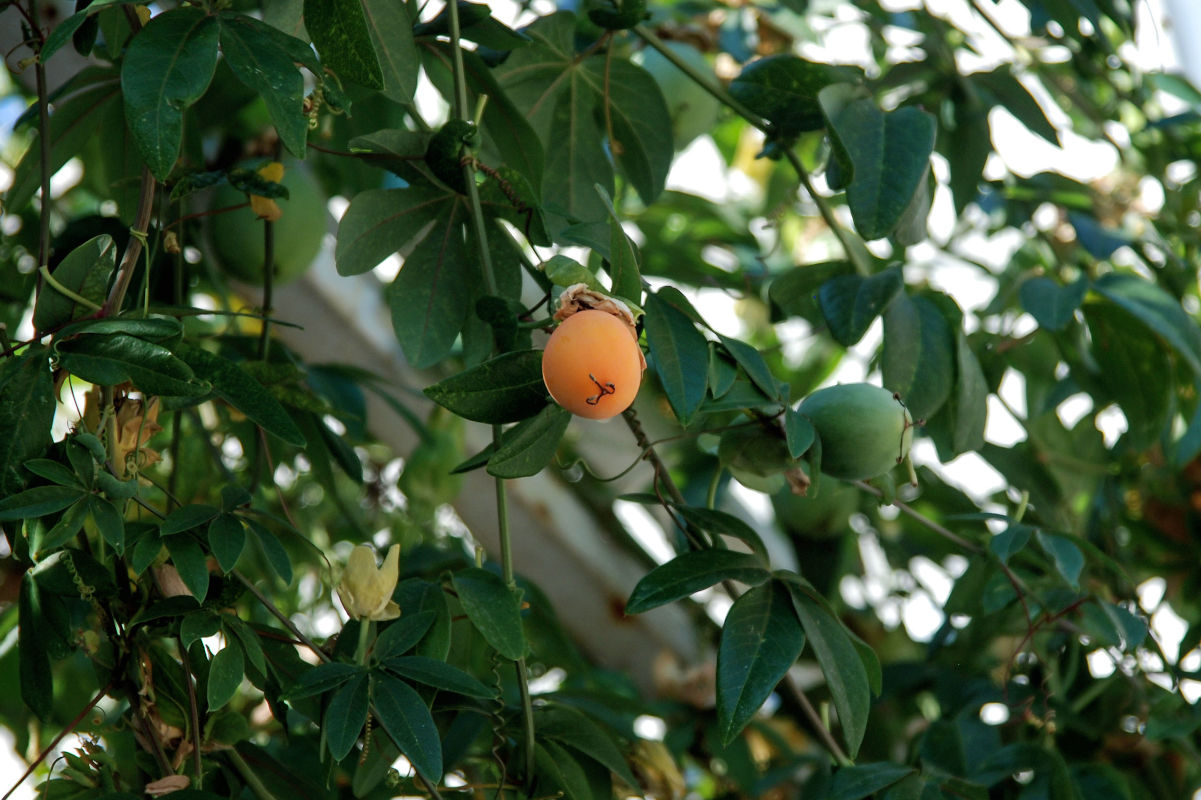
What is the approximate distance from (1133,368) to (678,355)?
26.7 inches

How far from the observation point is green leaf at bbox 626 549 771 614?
704 mm

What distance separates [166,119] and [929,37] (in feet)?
2.97

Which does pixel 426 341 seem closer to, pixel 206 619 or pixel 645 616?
pixel 206 619

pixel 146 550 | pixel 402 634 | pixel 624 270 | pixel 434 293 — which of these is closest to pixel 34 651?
pixel 146 550

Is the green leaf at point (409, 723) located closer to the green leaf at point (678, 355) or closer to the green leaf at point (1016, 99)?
the green leaf at point (678, 355)

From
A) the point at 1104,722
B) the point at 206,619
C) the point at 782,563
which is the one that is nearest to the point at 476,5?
the point at 206,619

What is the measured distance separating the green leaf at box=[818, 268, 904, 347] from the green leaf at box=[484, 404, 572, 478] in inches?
11.1

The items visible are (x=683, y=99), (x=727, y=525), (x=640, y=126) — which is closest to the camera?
(x=727, y=525)

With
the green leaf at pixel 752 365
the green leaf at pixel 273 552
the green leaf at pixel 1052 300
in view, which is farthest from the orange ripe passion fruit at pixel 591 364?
the green leaf at pixel 1052 300

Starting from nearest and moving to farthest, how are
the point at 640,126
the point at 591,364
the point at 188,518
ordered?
the point at 591,364 < the point at 188,518 < the point at 640,126

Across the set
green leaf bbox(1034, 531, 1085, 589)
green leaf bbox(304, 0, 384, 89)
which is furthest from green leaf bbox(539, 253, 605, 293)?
green leaf bbox(1034, 531, 1085, 589)

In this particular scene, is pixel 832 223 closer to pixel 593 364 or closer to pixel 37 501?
pixel 593 364

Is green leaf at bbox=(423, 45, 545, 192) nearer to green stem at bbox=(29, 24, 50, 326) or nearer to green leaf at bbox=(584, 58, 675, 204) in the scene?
green leaf at bbox=(584, 58, 675, 204)

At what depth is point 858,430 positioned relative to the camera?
73 centimetres
